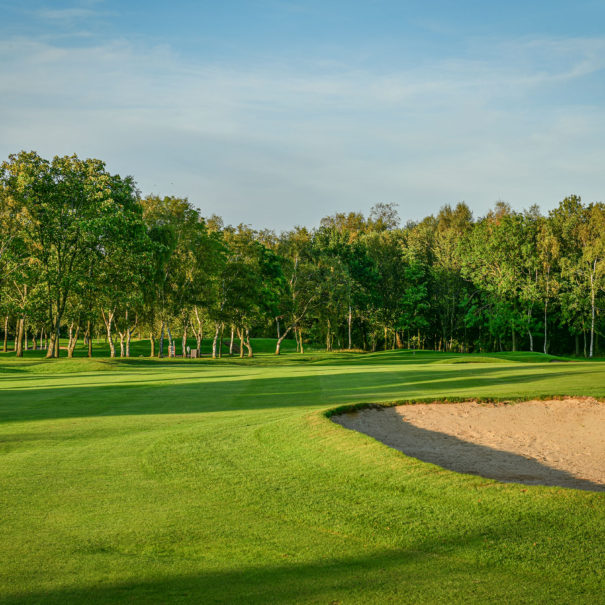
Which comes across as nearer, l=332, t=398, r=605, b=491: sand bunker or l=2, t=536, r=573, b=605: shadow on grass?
l=2, t=536, r=573, b=605: shadow on grass

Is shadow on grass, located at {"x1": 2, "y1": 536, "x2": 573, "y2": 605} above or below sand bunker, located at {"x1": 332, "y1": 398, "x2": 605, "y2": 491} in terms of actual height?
above

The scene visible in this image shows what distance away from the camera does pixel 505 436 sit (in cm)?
1166

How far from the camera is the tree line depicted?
42781mm

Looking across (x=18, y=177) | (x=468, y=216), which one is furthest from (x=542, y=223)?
(x=18, y=177)

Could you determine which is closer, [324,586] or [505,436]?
[324,586]

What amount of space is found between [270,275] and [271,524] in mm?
54352

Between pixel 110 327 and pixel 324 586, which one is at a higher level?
pixel 324 586

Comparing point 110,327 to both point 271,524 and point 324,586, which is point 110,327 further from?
point 324,586

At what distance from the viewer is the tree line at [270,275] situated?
42.8 meters

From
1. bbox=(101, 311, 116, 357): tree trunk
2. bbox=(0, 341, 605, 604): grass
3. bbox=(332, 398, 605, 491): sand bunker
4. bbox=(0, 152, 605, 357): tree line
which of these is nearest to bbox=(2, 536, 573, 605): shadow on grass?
bbox=(0, 341, 605, 604): grass

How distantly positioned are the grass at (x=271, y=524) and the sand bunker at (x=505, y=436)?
2.05 metres

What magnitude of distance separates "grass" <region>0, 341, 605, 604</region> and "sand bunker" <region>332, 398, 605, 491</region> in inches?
80.6

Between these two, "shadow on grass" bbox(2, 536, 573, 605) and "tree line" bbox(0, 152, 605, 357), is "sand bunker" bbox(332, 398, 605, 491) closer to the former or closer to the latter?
"shadow on grass" bbox(2, 536, 573, 605)

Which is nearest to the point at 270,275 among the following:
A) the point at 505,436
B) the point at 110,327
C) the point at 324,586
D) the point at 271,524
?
the point at 110,327
